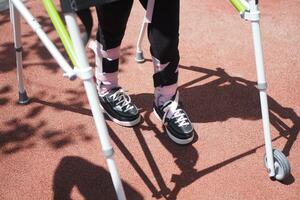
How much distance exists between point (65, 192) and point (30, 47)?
5.52ft

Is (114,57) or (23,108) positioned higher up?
(114,57)

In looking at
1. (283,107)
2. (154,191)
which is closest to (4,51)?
(154,191)

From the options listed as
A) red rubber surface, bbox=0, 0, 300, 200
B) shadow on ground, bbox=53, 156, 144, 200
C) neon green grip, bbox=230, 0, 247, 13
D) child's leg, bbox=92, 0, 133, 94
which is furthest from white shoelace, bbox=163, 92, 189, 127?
neon green grip, bbox=230, 0, 247, 13

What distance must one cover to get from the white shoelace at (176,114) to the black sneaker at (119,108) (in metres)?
0.22

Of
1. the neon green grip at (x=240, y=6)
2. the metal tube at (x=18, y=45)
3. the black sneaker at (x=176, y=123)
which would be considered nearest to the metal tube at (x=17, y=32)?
the metal tube at (x=18, y=45)

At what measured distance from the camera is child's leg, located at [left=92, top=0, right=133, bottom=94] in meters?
1.91

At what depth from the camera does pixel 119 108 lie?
237 cm

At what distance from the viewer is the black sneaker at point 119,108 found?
7.75 feet

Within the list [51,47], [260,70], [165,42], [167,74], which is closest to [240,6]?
[260,70]

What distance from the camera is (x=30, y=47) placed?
321cm

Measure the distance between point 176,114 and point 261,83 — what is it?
65cm

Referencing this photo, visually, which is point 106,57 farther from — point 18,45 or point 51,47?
point 51,47

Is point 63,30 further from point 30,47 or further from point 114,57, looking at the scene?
point 30,47

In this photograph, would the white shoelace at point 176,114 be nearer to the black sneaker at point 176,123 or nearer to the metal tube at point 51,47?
the black sneaker at point 176,123
